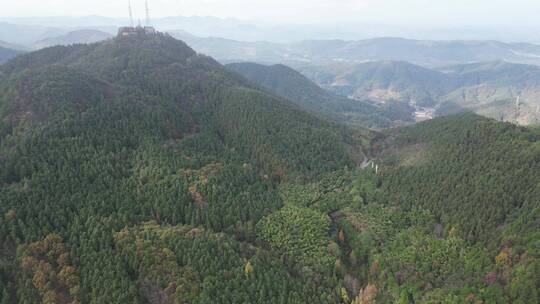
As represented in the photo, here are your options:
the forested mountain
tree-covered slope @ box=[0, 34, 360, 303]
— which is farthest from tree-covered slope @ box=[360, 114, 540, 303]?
tree-covered slope @ box=[0, 34, 360, 303]

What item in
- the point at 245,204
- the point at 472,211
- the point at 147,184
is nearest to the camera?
the point at 472,211

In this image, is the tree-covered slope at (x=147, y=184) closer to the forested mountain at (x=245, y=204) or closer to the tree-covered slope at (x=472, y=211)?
the forested mountain at (x=245, y=204)

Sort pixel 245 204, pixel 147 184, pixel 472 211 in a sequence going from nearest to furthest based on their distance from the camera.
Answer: pixel 472 211 < pixel 245 204 < pixel 147 184

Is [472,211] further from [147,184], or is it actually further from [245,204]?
[147,184]

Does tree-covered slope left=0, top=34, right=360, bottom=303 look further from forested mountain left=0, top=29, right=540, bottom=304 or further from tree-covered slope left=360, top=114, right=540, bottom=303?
tree-covered slope left=360, top=114, right=540, bottom=303

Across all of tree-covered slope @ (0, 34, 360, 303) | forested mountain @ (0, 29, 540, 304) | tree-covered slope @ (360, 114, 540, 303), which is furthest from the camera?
tree-covered slope @ (0, 34, 360, 303)

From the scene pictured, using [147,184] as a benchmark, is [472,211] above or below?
below

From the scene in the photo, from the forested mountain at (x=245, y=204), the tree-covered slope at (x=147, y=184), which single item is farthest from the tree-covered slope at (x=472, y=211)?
the tree-covered slope at (x=147, y=184)

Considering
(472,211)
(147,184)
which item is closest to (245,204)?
(147,184)

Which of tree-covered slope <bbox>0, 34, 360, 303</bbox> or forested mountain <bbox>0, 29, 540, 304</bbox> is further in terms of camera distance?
tree-covered slope <bbox>0, 34, 360, 303</bbox>

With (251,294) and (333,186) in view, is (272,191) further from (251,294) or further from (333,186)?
(251,294)
